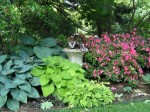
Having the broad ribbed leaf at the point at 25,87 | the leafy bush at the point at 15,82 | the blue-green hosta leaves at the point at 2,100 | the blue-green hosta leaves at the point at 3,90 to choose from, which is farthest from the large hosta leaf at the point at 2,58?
the blue-green hosta leaves at the point at 2,100

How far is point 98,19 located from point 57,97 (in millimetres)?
3593

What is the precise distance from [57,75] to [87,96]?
67cm

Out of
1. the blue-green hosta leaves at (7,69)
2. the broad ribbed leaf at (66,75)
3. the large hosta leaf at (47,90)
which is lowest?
the large hosta leaf at (47,90)

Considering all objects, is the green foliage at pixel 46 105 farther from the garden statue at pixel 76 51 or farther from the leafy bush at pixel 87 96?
the garden statue at pixel 76 51

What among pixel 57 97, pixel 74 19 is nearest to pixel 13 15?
pixel 57 97

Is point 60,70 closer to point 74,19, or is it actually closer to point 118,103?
point 118,103

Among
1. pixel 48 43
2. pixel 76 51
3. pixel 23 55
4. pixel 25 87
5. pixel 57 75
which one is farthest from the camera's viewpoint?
pixel 48 43

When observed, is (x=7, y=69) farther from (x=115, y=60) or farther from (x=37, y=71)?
(x=115, y=60)

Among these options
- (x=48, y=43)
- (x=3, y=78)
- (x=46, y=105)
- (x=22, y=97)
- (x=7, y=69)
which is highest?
(x=48, y=43)

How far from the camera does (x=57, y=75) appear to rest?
500cm

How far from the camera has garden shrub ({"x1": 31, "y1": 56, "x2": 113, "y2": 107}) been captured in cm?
469

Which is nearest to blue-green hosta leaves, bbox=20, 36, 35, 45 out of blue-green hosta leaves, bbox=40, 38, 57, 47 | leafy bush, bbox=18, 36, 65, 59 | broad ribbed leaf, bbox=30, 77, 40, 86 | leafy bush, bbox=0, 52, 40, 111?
leafy bush, bbox=18, 36, 65, 59

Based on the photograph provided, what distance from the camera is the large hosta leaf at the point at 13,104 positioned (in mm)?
4590

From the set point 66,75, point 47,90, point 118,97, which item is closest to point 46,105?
point 47,90
